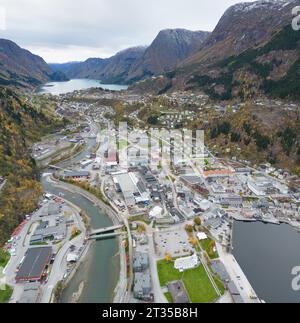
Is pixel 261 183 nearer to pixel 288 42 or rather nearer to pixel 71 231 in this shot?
pixel 71 231

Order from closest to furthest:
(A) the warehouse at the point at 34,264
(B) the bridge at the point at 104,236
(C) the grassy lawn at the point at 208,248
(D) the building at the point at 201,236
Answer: (A) the warehouse at the point at 34,264, (C) the grassy lawn at the point at 208,248, (D) the building at the point at 201,236, (B) the bridge at the point at 104,236

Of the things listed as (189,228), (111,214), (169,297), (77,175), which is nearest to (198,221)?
(189,228)

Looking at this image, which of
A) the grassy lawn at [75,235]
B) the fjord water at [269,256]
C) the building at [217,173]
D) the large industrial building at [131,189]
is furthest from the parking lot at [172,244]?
the building at [217,173]

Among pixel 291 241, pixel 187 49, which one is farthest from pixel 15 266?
pixel 187 49

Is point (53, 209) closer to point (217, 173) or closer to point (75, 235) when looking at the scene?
point (75, 235)

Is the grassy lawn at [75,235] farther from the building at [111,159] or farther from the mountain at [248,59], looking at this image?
the mountain at [248,59]
